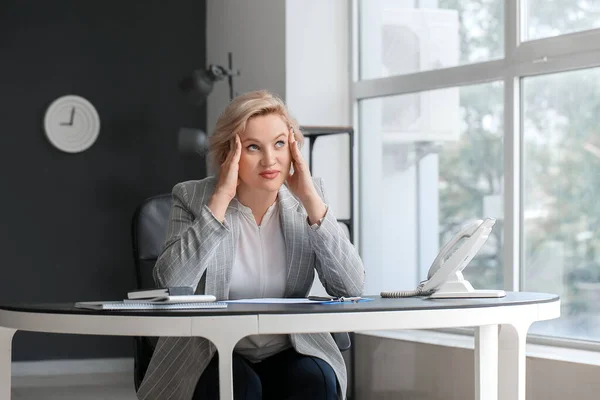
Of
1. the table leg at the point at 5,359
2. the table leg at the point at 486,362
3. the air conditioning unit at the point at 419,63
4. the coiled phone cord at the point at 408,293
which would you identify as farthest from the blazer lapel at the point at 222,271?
the air conditioning unit at the point at 419,63

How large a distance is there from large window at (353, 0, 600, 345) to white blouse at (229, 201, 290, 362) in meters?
1.42

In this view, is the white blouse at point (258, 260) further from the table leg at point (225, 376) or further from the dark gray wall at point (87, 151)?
the dark gray wall at point (87, 151)

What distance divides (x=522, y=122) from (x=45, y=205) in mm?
2944

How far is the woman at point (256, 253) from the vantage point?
8.10ft

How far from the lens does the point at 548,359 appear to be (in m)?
3.50

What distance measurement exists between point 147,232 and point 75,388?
7.45 ft

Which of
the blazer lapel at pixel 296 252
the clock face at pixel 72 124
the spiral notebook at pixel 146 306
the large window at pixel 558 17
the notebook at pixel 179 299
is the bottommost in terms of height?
the spiral notebook at pixel 146 306

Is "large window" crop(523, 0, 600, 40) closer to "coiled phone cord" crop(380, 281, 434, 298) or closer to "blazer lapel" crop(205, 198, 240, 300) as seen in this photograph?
"coiled phone cord" crop(380, 281, 434, 298)

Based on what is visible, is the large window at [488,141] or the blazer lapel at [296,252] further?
the large window at [488,141]

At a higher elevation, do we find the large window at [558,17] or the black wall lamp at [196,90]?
the large window at [558,17]

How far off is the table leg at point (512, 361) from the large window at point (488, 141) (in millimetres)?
1172

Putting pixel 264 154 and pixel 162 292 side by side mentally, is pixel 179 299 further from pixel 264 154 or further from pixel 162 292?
pixel 264 154

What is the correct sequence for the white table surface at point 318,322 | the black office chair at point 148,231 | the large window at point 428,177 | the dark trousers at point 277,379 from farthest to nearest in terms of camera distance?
the large window at point 428,177
the black office chair at point 148,231
the dark trousers at point 277,379
the white table surface at point 318,322

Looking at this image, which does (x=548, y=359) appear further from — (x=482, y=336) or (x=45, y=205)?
(x=45, y=205)
